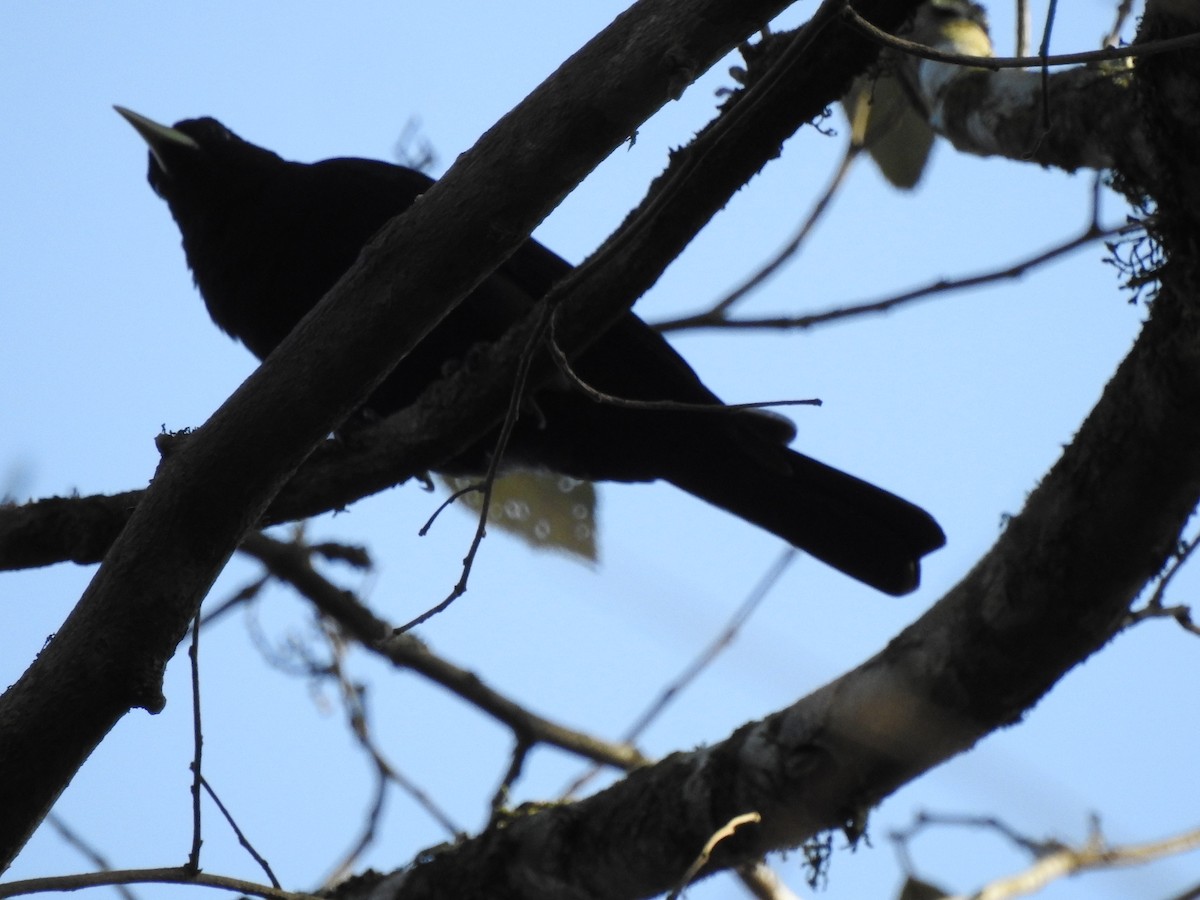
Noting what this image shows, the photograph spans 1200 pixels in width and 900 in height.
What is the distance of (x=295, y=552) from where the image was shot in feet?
13.3

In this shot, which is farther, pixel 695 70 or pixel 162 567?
pixel 695 70

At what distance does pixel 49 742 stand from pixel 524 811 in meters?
1.63

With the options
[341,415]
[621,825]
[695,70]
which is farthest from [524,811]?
[695,70]

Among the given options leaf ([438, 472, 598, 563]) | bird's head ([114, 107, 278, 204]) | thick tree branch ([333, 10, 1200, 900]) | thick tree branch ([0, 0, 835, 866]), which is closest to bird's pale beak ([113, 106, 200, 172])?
bird's head ([114, 107, 278, 204])

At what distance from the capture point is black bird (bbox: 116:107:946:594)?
12.4ft

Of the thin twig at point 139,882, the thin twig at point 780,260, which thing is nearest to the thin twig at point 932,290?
the thin twig at point 780,260

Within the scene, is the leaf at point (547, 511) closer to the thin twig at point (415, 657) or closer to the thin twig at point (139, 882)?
the thin twig at point (415, 657)

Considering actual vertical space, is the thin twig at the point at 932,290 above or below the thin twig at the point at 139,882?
above

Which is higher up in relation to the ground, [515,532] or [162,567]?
[515,532]

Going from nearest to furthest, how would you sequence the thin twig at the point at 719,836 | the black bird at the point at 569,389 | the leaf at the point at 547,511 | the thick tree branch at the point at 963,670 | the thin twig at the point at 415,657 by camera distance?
the thick tree branch at the point at 963,670 < the thin twig at the point at 719,836 < the leaf at the point at 547,511 < the black bird at the point at 569,389 < the thin twig at the point at 415,657

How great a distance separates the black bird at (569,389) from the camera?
377 cm

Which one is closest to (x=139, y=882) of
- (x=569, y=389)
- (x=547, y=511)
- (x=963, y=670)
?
(x=963, y=670)

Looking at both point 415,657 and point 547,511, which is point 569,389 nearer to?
point 547,511

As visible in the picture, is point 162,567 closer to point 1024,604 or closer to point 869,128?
point 1024,604
